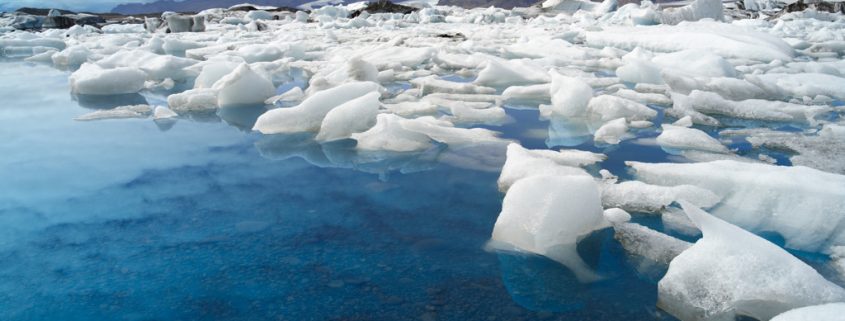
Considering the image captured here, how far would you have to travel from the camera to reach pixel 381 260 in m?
1.88

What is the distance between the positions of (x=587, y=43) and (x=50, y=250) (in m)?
10.9

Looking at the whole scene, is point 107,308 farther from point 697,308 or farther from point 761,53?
point 761,53

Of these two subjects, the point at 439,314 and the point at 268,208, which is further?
the point at 268,208

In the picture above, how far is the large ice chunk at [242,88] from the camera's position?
4.55m

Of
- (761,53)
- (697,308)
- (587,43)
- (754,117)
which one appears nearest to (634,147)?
(754,117)

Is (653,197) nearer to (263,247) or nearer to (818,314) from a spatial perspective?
(818,314)

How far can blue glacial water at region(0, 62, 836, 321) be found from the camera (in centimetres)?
161

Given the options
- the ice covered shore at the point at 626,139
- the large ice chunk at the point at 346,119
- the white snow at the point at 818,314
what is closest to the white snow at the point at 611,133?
the ice covered shore at the point at 626,139

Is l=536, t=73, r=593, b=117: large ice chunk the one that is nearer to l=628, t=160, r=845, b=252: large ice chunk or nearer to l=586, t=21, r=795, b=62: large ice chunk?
l=628, t=160, r=845, b=252: large ice chunk

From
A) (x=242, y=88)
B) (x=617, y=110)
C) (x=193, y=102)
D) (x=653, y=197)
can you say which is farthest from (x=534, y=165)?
(x=193, y=102)

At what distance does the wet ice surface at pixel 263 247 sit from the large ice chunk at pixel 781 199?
631mm

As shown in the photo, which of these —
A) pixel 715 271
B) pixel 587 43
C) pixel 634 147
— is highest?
pixel 715 271

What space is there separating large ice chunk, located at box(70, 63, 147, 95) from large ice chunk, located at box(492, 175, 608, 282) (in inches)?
193

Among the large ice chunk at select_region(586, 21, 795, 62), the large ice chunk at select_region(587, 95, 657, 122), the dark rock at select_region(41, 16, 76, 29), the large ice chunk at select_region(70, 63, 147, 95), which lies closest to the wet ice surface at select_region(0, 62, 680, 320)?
the large ice chunk at select_region(587, 95, 657, 122)
